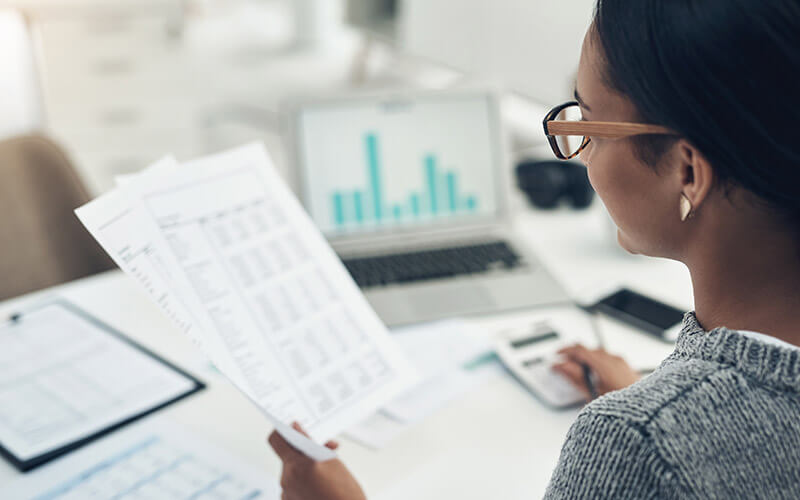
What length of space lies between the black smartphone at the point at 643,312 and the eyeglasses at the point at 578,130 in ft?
1.62

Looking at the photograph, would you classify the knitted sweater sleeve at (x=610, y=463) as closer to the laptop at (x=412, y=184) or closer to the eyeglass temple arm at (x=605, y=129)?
the eyeglass temple arm at (x=605, y=129)

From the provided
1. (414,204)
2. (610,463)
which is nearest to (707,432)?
(610,463)

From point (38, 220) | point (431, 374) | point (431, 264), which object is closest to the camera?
point (431, 374)

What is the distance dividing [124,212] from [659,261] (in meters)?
0.96

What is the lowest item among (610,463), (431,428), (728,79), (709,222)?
(431,428)

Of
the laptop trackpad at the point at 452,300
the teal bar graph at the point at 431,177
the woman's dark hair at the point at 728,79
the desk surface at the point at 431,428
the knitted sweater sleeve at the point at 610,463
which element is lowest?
the desk surface at the point at 431,428

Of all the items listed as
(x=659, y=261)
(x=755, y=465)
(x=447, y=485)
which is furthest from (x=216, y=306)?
(x=659, y=261)

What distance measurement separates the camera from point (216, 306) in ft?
2.76

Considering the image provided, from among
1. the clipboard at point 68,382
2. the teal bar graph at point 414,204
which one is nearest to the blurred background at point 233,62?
the teal bar graph at point 414,204

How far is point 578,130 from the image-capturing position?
0.63 metres

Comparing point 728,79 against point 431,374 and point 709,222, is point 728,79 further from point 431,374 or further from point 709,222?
point 431,374

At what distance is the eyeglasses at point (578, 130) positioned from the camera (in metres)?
0.58

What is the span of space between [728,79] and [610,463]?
0.27 m

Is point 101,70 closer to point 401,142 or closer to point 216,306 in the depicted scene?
point 401,142
